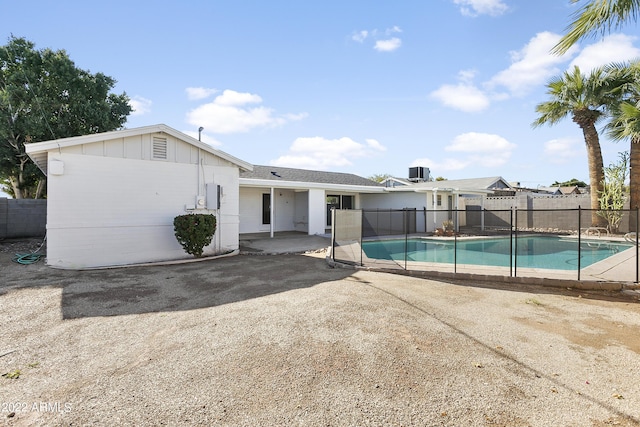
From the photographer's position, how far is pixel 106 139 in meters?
8.37

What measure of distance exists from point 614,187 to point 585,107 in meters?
4.18

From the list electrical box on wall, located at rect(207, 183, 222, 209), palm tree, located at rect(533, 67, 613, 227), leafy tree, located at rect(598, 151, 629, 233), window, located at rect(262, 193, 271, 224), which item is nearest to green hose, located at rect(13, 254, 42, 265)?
electrical box on wall, located at rect(207, 183, 222, 209)

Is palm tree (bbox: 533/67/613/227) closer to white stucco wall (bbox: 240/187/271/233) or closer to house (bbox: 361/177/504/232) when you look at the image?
house (bbox: 361/177/504/232)

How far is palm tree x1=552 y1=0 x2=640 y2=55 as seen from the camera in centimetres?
377

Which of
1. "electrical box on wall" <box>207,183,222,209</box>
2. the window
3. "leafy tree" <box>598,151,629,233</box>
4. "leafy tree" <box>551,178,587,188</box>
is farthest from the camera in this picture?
"leafy tree" <box>551,178,587,188</box>

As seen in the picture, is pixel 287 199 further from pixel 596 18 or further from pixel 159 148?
pixel 596 18

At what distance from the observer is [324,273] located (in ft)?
25.6

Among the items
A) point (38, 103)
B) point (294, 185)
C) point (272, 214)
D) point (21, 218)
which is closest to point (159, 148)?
point (272, 214)

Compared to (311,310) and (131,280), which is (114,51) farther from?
(311,310)

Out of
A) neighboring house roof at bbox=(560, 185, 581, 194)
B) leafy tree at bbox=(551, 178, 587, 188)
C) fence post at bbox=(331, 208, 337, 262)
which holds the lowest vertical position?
fence post at bbox=(331, 208, 337, 262)

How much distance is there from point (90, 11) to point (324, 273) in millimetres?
10658

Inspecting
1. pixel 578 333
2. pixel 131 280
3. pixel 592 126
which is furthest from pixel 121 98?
pixel 592 126

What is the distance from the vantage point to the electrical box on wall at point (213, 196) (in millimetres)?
10094

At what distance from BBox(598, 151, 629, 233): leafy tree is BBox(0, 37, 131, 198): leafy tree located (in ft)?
84.0
